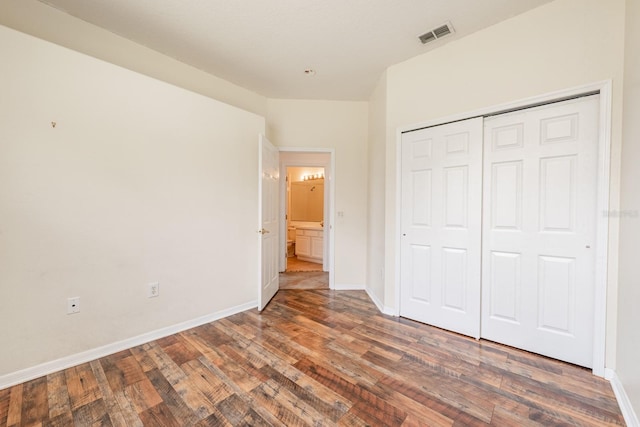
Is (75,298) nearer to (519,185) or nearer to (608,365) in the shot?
(519,185)

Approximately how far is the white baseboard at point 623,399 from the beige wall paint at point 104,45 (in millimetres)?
4226

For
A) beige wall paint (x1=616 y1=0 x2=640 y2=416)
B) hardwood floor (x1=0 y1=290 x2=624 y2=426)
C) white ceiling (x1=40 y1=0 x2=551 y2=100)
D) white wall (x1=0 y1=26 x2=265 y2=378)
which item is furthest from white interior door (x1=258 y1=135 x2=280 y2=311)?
beige wall paint (x1=616 y1=0 x2=640 y2=416)

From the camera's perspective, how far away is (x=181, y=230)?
261 cm

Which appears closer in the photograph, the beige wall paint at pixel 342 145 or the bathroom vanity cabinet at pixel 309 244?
the beige wall paint at pixel 342 145

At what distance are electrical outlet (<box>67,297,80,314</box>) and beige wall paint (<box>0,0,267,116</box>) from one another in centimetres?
205

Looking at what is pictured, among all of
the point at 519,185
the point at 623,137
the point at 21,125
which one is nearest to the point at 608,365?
the point at 519,185

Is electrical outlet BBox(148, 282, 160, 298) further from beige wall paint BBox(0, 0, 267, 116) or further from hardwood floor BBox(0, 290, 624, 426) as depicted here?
beige wall paint BBox(0, 0, 267, 116)

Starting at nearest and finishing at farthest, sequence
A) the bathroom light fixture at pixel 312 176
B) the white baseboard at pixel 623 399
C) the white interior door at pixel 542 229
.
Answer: the white baseboard at pixel 623 399 → the white interior door at pixel 542 229 → the bathroom light fixture at pixel 312 176

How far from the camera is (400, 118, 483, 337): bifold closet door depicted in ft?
7.95

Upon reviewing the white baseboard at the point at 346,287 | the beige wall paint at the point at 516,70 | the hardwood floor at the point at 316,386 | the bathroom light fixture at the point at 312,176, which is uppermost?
the beige wall paint at the point at 516,70

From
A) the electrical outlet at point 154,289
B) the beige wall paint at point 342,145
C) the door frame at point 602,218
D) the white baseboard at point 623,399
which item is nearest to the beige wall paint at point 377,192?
the beige wall paint at point 342,145

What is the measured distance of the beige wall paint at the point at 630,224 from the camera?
149 cm

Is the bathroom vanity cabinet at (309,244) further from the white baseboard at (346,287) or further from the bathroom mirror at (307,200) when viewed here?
the white baseboard at (346,287)

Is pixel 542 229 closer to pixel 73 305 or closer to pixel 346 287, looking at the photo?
pixel 346 287
